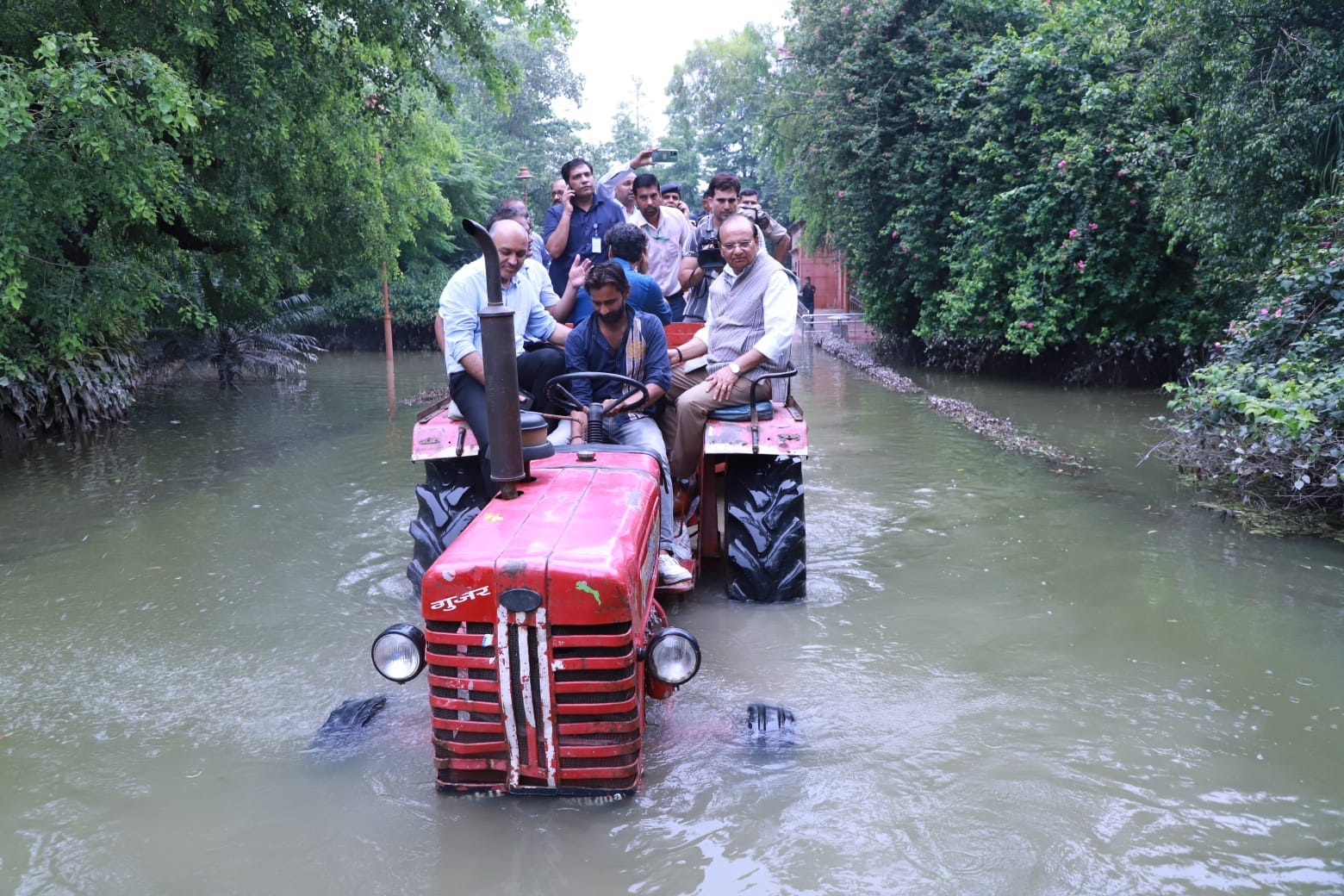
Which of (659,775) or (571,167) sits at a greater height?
(571,167)

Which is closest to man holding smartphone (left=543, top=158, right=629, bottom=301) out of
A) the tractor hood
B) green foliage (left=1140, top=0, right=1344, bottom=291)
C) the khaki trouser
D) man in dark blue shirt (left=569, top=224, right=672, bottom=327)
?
man in dark blue shirt (left=569, top=224, right=672, bottom=327)

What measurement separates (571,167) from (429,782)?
502cm

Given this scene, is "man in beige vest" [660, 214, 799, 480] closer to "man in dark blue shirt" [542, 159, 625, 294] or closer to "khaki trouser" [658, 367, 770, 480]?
"khaki trouser" [658, 367, 770, 480]

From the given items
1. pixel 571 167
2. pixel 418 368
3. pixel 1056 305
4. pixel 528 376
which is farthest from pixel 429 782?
pixel 418 368

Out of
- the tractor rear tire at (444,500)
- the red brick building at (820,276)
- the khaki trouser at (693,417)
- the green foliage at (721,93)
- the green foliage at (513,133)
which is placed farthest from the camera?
the green foliage at (721,93)

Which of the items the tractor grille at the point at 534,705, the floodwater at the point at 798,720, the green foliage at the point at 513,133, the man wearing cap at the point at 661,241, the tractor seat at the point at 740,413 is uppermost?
the green foliage at the point at 513,133

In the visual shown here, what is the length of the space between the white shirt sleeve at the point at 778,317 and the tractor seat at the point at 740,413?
29cm

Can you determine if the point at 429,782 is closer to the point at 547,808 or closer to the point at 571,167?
the point at 547,808

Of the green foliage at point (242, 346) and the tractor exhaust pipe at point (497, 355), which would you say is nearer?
the tractor exhaust pipe at point (497, 355)

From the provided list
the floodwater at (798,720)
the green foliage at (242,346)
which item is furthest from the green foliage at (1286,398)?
the green foliage at (242,346)

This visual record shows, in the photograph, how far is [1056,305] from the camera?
14.6 m

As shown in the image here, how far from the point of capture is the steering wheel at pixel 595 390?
16.2 ft

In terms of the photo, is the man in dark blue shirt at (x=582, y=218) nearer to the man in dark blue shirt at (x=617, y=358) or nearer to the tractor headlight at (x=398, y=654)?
the man in dark blue shirt at (x=617, y=358)

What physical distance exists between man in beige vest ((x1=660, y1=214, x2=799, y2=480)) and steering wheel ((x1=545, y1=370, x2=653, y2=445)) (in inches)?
19.4
